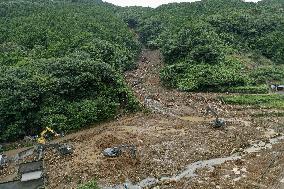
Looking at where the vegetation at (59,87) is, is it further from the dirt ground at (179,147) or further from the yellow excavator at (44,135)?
the dirt ground at (179,147)

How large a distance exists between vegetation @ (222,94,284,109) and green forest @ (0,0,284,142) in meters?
1.90

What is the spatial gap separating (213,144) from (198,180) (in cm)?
522

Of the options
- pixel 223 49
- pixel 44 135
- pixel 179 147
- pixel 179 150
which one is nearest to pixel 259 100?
pixel 179 147

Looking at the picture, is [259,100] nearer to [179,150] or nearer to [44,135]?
[179,150]

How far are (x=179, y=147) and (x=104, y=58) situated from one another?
16.7 m

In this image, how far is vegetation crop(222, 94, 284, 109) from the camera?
126 feet

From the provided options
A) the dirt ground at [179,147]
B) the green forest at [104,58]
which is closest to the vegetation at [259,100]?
the dirt ground at [179,147]

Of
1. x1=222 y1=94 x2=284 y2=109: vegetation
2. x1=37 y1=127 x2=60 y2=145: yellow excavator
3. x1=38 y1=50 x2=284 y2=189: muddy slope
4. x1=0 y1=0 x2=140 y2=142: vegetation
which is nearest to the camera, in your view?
x1=38 y1=50 x2=284 y2=189: muddy slope

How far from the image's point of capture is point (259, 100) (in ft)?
128

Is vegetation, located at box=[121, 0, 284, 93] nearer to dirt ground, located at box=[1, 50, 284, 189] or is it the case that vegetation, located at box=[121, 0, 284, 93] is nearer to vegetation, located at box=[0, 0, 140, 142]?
dirt ground, located at box=[1, 50, 284, 189]

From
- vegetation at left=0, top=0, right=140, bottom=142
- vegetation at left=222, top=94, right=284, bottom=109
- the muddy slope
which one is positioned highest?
vegetation at left=0, top=0, right=140, bottom=142

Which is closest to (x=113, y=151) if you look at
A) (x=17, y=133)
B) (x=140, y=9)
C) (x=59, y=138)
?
(x=59, y=138)

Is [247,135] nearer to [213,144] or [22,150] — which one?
[213,144]

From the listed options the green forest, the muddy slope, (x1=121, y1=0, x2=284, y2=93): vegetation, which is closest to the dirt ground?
the muddy slope
